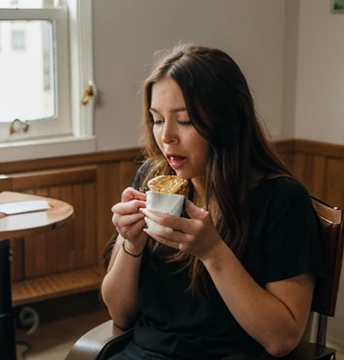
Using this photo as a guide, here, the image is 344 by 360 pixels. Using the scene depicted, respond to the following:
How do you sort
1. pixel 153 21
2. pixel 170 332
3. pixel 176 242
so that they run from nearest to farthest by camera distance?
pixel 176 242 < pixel 170 332 < pixel 153 21

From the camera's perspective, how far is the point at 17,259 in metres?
3.11

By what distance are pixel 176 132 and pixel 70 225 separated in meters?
1.75

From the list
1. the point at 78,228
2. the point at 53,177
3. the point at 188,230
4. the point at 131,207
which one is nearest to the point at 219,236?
the point at 188,230

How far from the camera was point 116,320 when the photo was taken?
173 centimetres

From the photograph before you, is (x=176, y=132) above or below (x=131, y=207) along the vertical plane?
above

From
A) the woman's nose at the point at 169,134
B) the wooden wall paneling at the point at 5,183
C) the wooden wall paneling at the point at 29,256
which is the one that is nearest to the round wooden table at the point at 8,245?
the wooden wall paneling at the point at 5,183

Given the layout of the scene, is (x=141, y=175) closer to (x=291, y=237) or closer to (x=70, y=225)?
(x=291, y=237)

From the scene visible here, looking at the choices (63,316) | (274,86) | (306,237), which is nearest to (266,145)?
(306,237)

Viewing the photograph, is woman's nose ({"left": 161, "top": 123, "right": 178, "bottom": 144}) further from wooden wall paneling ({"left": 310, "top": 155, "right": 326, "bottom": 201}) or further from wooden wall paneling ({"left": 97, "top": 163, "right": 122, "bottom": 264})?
wooden wall paneling ({"left": 310, "top": 155, "right": 326, "bottom": 201})

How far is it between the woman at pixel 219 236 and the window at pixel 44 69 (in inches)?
60.9

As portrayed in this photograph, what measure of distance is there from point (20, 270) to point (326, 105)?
1727mm

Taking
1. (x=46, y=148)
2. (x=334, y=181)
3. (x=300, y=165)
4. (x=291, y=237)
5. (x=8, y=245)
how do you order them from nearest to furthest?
(x=291, y=237)
(x=8, y=245)
(x=46, y=148)
(x=334, y=181)
(x=300, y=165)

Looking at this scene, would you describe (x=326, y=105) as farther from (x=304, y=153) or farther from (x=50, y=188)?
(x=50, y=188)

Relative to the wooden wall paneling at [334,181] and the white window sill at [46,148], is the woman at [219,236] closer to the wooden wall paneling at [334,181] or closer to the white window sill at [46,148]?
the white window sill at [46,148]
